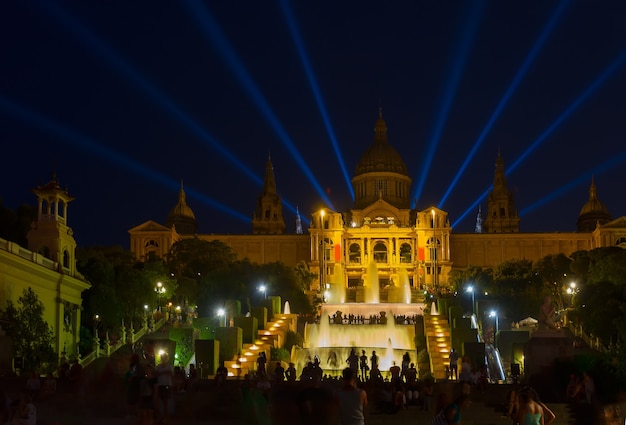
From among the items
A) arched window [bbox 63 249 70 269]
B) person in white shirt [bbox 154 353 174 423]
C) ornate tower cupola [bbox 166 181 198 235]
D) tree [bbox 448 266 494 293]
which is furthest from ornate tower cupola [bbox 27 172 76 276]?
ornate tower cupola [bbox 166 181 198 235]

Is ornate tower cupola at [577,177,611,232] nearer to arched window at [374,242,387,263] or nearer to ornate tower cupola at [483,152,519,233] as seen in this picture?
ornate tower cupola at [483,152,519,233]

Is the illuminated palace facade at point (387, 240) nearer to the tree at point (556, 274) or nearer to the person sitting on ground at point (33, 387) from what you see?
the tree at point (556, 274)

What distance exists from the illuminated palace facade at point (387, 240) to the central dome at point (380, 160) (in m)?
0.20

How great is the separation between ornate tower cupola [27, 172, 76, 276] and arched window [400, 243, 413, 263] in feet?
274

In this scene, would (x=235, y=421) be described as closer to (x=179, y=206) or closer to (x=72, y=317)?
(x=72, y=317)

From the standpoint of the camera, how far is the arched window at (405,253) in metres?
143

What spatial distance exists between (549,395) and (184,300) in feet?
205

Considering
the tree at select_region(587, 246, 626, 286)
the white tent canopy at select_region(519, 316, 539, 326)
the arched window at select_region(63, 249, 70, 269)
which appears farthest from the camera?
the tree at select_region(587, 246, 626, 286)

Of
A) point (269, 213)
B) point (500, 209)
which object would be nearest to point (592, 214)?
point (500, 209)

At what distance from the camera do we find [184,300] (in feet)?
306

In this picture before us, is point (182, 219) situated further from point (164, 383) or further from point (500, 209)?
point (164, 383)

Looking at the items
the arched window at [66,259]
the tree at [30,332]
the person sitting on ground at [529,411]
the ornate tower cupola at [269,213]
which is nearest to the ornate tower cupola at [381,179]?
the ornate tower cupola at [269,213]

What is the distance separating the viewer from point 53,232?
198ft

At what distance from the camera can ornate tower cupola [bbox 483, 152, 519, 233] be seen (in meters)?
163
